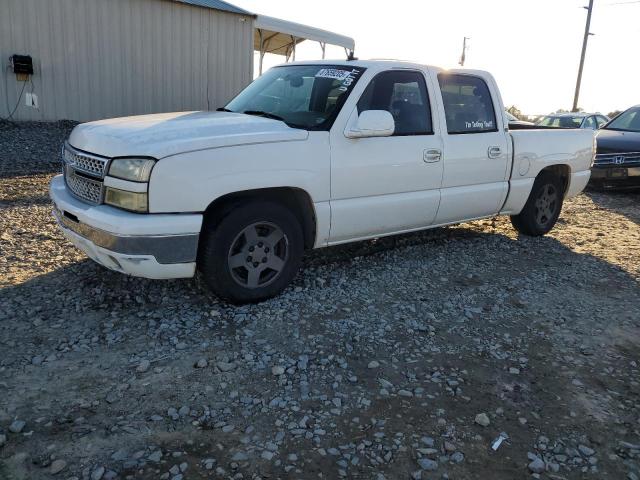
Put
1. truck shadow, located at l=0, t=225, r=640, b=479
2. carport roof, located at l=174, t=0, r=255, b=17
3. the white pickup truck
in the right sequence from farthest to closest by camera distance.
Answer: carport roof, located at l=174, t=0, r=255, b=17, the white pickup truck, truck shadow, located at l=0, t=225, r=640, b=479

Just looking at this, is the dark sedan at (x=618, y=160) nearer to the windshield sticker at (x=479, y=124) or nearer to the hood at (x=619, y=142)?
the hood at (x=619, y=142)

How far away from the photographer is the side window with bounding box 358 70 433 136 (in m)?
4.66

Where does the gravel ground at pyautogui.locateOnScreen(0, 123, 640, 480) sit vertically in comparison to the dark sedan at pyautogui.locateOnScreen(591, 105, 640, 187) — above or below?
below

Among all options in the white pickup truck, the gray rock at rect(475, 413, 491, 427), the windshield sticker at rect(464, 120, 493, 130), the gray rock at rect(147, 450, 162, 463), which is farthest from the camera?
the windshield sticker at rect(464, 120, 493, 130)

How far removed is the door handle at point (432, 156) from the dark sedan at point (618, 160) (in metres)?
6.62

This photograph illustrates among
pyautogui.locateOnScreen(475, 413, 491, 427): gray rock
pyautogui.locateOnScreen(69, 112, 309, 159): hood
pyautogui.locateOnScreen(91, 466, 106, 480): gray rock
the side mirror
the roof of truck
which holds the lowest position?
pyautogui.locateOnScreen(91, 466, 106, 480): gray rock

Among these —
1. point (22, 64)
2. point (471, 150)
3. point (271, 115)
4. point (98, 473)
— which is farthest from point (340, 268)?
point (22, 64)

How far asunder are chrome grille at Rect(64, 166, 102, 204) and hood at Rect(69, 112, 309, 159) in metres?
0.21

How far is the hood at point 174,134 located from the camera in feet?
11.8

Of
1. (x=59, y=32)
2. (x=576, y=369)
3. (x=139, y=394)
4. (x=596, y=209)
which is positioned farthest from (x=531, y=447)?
(x=59, y=32)

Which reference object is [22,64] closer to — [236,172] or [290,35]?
[290,35]

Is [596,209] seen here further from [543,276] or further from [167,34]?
[167,34]

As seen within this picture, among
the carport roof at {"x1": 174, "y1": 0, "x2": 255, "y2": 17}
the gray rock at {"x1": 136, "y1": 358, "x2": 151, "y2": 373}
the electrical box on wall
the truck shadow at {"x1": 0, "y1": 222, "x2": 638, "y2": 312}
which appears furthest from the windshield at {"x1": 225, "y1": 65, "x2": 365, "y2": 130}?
the carport roof at {"x1": 174, "y1": 0, "x2": 255, "y2": 17}

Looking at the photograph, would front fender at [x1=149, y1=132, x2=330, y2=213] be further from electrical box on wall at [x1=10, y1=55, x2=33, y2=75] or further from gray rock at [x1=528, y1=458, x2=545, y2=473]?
electrical box on wall at [x1=10, y1=55, x2=33, y2=75]
